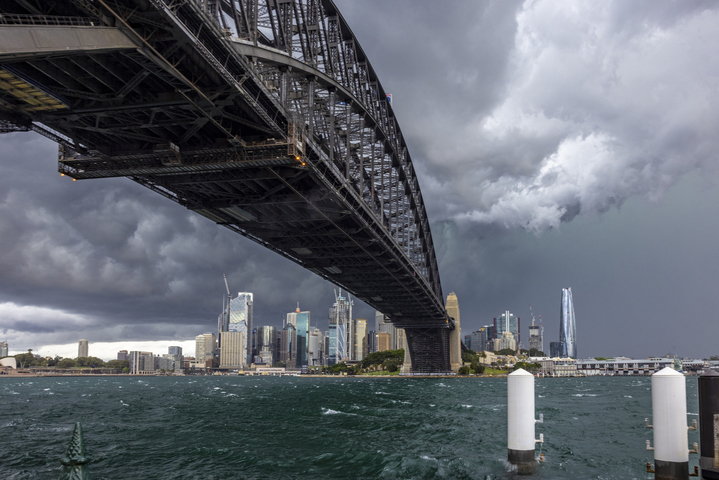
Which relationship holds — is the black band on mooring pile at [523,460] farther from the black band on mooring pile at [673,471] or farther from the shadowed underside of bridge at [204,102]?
the shadowed underside of bridge at [204,102]

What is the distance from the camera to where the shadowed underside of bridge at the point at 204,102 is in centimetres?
2095

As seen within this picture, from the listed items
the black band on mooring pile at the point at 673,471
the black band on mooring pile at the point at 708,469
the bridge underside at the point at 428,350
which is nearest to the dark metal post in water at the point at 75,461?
the black band on mooring pile at the point at 673,471

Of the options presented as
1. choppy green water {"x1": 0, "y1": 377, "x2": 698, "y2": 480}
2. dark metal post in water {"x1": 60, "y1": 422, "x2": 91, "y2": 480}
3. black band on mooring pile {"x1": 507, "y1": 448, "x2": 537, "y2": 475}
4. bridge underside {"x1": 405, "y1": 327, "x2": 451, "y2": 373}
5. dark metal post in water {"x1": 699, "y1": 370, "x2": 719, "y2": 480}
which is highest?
dark metal post in water {"x1": 60, "y1": 422, "x2": 91, "y2": 480}

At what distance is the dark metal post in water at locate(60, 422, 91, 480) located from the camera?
19.0 ft

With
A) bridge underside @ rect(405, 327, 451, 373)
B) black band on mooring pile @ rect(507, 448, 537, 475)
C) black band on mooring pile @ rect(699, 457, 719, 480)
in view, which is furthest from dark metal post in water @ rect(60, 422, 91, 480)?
bridge underside @ rect(405, 327, 451, 373)

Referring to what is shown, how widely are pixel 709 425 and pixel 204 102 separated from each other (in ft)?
81.7

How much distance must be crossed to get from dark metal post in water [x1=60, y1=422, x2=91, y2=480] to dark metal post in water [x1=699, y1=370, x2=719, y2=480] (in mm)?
14391

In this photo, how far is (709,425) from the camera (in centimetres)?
1384

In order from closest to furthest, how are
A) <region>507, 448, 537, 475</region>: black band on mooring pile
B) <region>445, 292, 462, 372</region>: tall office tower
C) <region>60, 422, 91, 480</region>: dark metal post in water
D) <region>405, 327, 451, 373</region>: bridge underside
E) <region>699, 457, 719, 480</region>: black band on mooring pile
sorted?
<region>60, 422, 91, 480</region>: dark metal post in water → <region>699, 457, 719, 480</region>: black band on mooring pile → <region>507, 448, 537, 475</region>: black band on mooring pile → <region>405, 327, 451, 373</region>: bridge underside → <region>445, 292, 462, 372</region>: tall office tower

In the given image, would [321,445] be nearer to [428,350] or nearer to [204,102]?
[204,102]

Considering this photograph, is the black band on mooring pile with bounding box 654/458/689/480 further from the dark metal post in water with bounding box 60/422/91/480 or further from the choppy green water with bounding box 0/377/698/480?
the dark metal post in water with bounding box 60/422/91/480

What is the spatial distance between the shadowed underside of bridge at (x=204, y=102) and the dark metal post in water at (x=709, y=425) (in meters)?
21.3

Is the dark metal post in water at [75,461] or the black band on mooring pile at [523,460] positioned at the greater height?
the dark metal post in water at [75,461]

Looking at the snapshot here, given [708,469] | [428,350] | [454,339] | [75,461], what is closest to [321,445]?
[708,469]
